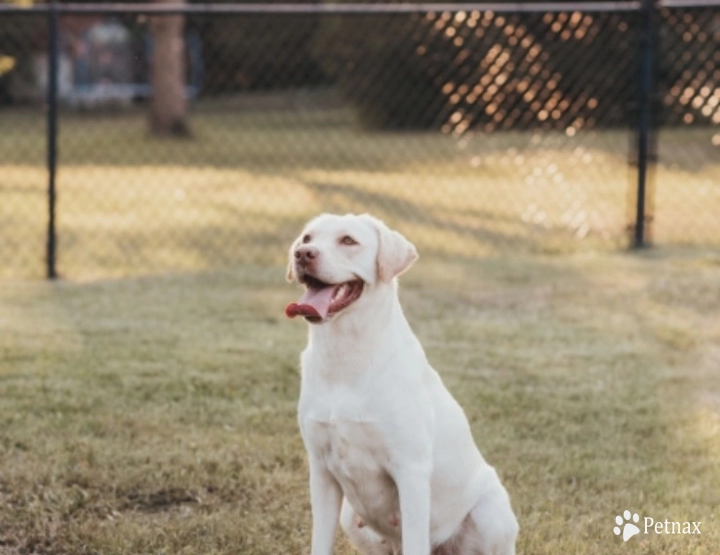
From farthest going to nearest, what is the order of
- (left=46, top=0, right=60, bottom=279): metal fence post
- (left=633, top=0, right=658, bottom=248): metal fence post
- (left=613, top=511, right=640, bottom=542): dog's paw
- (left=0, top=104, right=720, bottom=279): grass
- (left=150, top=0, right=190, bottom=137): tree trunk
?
(left=150, top=0, right=190, bottom=137): tree trunk, (left=0, top=104, right=720, bottom=279): grass, (left=633, top=0, right=658, bottom=248): metal fence post, (left=46, top=0, right=60, bottom=279): metal fence post, (left=613, top=511, right=640, bottom=542): dog's paw

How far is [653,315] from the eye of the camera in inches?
293

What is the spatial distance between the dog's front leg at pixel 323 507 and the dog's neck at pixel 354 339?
0.89 feet

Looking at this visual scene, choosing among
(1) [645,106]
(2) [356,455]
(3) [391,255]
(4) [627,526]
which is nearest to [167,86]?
(1) [645,106]

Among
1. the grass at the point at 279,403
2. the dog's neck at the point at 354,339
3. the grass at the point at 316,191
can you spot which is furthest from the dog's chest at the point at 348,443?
the grass at the point at 316,191

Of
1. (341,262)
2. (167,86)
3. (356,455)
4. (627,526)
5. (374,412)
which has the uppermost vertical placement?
(341,262)

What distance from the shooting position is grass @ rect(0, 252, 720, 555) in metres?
4.40

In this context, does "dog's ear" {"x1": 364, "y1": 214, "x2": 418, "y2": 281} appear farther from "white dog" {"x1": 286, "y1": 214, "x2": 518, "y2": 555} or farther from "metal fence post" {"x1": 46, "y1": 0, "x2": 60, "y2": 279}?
"metal fence post" {"x1": 46, "y1": 0, "x2": 60, "y2": 279}

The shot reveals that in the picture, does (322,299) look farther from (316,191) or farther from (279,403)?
(316,191)

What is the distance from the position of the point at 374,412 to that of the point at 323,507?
0.33m

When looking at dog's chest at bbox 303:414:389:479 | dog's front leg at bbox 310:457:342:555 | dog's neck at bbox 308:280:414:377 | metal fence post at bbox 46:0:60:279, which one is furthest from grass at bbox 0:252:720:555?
dog's neck at bbox 308:280:414:377

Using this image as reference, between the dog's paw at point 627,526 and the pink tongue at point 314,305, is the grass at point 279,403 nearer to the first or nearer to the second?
the dog's paw at point 627,526

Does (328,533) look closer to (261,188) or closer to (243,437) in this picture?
(243,437)

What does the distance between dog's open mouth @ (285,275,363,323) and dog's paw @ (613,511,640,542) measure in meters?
1.36

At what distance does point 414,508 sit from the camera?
3492mm
